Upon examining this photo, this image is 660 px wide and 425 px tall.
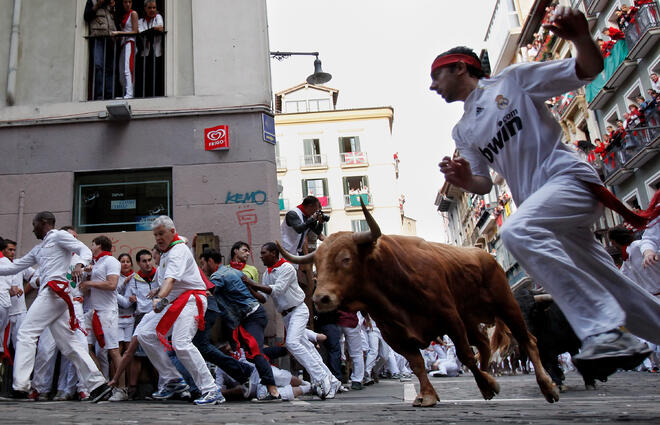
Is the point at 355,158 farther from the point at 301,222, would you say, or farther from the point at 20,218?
the point at 301,222

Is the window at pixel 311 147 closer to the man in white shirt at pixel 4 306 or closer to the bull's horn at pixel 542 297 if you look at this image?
the man in white shirt at pixel 4 306

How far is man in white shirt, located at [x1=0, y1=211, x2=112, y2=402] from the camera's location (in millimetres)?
7672

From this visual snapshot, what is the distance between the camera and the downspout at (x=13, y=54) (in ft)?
41.4

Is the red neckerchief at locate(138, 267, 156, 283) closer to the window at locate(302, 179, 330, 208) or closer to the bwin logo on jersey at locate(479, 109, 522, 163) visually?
the bwin logo on jersey at locate(479, 109, 522, 163)

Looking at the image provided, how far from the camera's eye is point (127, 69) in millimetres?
13070

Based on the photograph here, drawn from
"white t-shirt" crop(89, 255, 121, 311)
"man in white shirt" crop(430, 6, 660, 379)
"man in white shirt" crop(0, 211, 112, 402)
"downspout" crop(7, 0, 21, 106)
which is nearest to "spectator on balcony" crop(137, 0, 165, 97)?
"downspout" crop(7, 0, 21, 106)

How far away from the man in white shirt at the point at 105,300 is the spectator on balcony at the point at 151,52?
5.22 metres

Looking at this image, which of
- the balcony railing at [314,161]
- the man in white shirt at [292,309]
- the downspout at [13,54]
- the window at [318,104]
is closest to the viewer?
the man in white shirt at [292,309]

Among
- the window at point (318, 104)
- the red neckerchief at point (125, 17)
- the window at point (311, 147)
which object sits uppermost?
the window at point (318, 104)

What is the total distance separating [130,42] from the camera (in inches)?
524

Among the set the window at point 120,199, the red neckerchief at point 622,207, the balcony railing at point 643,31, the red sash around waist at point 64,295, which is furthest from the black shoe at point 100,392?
the balcony railing at point 643,31

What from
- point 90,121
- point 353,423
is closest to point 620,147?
point 90,121

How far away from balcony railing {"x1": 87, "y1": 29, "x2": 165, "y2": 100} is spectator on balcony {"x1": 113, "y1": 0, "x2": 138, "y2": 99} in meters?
0.05

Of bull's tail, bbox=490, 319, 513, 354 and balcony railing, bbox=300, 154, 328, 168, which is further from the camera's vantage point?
balcony railing, bbox=300, 154, 328, 168
